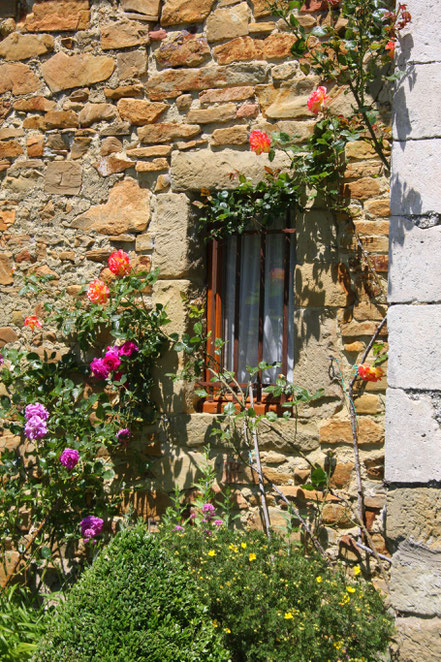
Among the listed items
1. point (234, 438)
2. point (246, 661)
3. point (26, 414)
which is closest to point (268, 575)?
point (246, 661)

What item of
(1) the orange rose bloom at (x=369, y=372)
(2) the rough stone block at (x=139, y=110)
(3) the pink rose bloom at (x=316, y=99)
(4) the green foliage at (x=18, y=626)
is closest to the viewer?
(4) the green foliage at (x=18, y=626)

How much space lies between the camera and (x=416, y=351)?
2754mm

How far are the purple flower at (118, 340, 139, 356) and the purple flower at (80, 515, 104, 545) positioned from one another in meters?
0.87

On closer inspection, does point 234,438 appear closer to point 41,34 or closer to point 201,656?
point 201,656

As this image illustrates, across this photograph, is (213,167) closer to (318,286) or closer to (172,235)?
(172,235)

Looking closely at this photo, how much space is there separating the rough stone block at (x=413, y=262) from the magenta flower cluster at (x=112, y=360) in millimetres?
1469

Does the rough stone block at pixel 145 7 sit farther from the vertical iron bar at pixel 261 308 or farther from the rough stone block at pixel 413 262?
the rough stone block at pixel 413 262

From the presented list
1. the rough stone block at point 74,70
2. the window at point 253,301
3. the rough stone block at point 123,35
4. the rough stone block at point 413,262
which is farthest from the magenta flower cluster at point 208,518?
the rough stone block at point 123,35

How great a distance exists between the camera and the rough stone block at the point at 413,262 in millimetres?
2762

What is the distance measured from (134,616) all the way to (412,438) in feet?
4.14

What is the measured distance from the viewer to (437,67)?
9.21 feet

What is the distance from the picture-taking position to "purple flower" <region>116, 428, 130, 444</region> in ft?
11.8

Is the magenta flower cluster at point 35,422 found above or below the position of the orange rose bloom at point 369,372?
below

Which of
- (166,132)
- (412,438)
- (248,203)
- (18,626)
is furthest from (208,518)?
(166,132)
